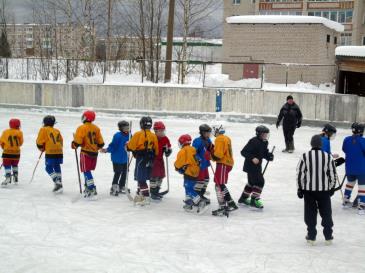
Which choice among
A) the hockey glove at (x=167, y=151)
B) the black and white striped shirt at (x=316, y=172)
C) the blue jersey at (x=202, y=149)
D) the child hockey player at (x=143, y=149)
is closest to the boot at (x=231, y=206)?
the blue jersey at (x=202, y=149)

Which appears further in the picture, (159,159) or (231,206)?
(159,159)

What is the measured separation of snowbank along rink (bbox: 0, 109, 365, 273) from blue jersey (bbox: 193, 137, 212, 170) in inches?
34.2

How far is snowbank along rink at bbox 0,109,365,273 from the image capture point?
5714 mm

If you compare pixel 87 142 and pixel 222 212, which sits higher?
pixel 87 142

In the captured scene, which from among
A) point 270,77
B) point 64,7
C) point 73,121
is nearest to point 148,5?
point 64,7

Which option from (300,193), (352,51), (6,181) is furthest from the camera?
(352,51)

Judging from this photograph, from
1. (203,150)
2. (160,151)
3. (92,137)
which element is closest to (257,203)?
(203,150)

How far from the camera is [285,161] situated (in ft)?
42.1

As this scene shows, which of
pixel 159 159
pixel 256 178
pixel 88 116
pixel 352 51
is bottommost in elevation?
pixel 256 178

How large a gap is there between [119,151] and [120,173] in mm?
465

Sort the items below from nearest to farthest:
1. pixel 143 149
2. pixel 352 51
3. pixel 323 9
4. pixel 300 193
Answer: pixel 300 193 < pixel 143 149 < pixel 352 51 < pixel 323 9

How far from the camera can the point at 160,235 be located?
22.4ft

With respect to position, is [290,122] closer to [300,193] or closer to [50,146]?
[50,146]

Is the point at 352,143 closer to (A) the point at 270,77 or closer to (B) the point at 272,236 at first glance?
(B) the point at 272,236
